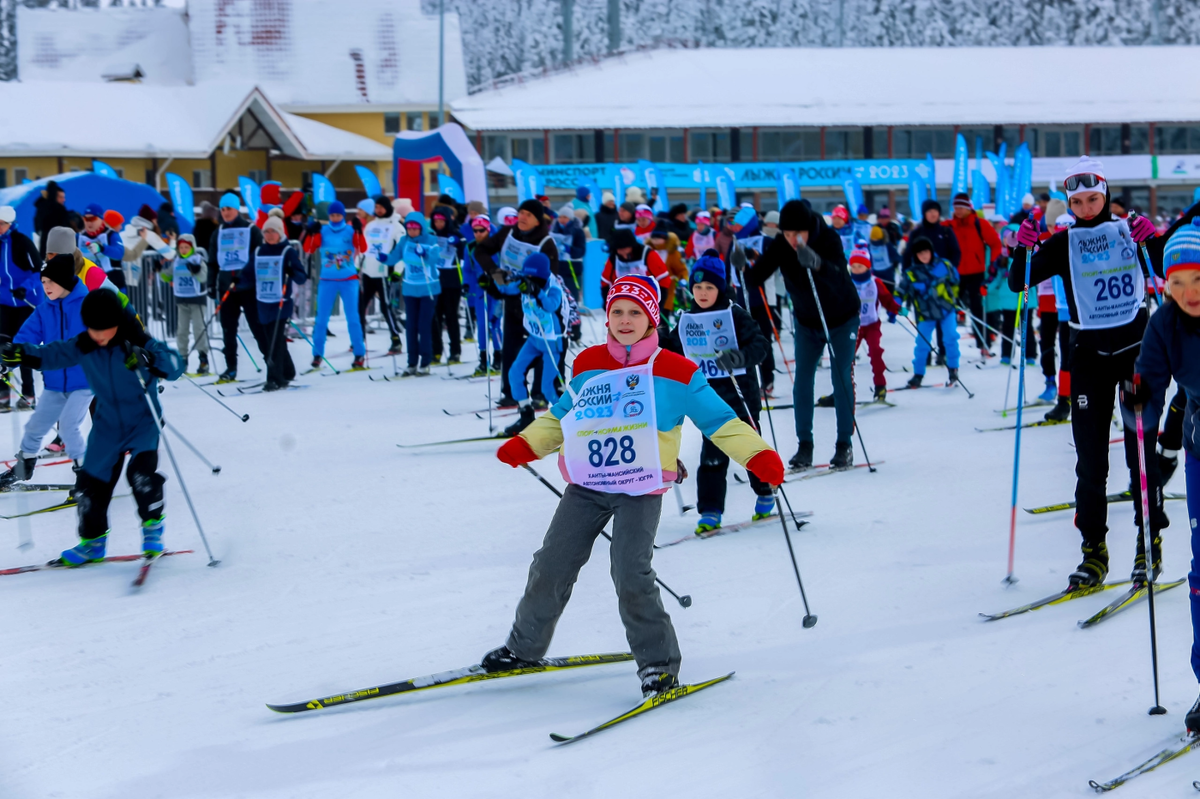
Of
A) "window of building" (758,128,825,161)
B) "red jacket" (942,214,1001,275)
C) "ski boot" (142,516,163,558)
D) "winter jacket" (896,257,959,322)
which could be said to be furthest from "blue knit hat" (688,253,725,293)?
"window of building" (758,128,825,161)

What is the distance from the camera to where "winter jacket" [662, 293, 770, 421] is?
5773mm

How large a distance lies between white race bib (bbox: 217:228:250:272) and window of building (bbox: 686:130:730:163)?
28.1 meters

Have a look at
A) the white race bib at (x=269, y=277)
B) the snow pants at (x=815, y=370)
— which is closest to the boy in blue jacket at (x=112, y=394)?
the snow pants at (x=815, y=370)

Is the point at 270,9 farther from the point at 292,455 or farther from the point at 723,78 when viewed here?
the point at 292,455

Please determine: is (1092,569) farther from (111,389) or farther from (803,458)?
(111,389)

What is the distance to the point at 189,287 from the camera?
12.3m

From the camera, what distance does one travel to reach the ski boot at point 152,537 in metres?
5.59

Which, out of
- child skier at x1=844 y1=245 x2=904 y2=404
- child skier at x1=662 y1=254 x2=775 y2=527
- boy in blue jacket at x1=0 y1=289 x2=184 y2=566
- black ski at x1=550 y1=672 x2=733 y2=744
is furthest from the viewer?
child skier at x1=844 y1=245 x2=904 y2=404

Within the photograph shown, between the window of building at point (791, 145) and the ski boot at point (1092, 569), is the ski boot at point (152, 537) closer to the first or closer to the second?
the ski boot at point (1092, 569)

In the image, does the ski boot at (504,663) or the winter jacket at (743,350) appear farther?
the winter jacket at (743,350)

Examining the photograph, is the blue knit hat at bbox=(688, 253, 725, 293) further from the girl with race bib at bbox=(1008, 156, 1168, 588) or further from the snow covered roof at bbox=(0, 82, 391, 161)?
the snow covered roof at bbox=(0, 82, 391, 161)

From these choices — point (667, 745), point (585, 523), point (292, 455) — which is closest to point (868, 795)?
point (667, 745)

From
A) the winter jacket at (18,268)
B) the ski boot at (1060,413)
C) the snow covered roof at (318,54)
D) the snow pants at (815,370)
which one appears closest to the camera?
the snow pants at (815,370)

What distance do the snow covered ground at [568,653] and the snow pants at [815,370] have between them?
1.40 ft
